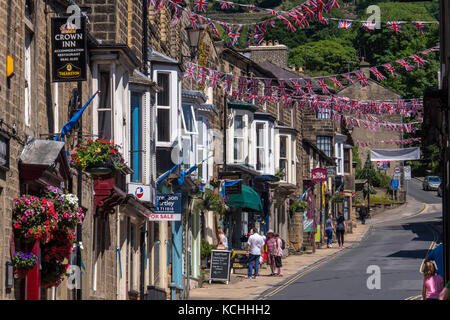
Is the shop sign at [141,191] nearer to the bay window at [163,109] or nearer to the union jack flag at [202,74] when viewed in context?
the bay window at [163,109]

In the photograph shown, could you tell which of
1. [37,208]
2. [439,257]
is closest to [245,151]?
[439,257]

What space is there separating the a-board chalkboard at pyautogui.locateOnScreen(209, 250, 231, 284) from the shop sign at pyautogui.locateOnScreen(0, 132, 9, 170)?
17264mm

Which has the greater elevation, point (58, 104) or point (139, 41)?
point (139, 41)

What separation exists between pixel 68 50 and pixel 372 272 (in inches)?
657

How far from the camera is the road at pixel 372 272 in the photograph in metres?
24.8

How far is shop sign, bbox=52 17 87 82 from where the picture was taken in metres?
16.8

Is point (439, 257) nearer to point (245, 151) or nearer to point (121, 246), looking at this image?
point (121, 246)

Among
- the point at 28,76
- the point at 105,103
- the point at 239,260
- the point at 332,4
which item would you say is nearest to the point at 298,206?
the point at 239,260

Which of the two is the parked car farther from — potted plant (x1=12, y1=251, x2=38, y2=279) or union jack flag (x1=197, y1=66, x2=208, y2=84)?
potted plant (x1=12, y1=251, x2=38, y2=279)

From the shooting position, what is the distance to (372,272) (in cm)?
3075

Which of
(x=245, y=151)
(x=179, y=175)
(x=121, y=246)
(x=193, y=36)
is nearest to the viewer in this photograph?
(x=121, y=246)
